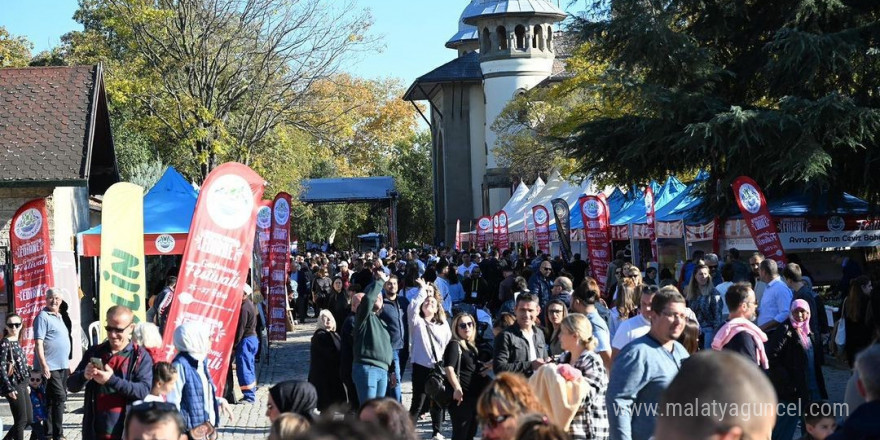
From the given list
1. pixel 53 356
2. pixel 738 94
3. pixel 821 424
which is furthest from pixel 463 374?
pixel 738 94

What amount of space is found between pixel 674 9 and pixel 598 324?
16.4m

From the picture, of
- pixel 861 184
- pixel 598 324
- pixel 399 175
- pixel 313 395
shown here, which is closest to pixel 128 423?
pixel 313 395

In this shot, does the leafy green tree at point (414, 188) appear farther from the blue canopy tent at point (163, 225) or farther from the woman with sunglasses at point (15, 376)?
the woman with sunglasses at point (15, 376)

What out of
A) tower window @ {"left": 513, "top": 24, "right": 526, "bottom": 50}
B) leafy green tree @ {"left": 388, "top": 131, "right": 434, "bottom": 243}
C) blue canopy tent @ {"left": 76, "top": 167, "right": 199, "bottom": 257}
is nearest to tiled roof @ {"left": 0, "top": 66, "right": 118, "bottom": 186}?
blue canopy tent @ {"left": 76, "top": 167, "right": 199, "bottom": 257}

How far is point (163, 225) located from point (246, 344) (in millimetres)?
4533

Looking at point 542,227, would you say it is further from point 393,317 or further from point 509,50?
point 509,50

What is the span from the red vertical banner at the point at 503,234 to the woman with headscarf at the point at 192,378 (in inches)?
1413

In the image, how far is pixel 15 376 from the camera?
1129cm

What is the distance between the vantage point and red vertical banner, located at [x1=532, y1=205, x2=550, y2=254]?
33.9 metres

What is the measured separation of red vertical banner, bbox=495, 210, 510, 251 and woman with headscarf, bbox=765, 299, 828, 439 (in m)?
32.9

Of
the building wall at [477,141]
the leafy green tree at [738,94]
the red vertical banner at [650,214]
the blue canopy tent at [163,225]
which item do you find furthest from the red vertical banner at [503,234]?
the building wall at [477,141]

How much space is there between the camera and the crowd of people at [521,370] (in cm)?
312

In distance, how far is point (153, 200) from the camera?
65.2 feet

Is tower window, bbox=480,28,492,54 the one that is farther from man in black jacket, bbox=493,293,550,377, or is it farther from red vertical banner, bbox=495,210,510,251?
man in black jacket, bbox=493,293,550,377
